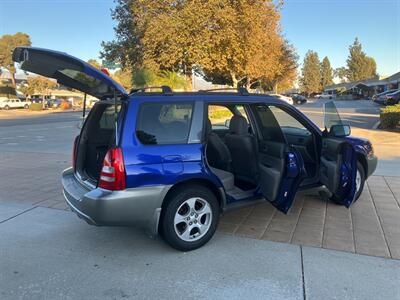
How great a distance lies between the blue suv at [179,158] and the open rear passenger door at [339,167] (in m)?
0.01

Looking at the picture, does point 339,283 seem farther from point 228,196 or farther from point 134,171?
point 134,171

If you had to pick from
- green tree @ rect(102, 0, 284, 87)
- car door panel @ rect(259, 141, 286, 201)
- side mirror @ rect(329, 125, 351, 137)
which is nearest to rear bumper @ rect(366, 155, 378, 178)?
side mirror @ rect(329, 125, 351, 137)

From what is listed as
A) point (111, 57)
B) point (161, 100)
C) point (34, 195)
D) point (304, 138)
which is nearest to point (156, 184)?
point (161, 100)

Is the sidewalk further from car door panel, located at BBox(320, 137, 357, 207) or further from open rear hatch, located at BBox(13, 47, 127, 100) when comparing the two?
open rear hatch, located at BBox(13, 47, 127, 100)

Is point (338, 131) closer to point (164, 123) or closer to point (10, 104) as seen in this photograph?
point (164, 123)

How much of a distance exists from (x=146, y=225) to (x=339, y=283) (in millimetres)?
1772

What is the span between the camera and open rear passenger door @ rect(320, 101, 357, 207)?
4430 millimetres

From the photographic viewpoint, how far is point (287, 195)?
405 cm

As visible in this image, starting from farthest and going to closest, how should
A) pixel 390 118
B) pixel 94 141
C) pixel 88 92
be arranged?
1. pixel 390 118
2. pixel 94 141
3. pixel 88 92

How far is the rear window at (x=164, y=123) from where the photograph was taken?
3.48m

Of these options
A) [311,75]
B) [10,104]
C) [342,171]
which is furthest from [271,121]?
[311,75]

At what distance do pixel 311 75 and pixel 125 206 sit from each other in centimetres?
10846

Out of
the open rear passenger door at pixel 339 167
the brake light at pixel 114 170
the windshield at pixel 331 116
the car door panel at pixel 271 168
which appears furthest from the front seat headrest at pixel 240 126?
the brake light at pixel 114 170

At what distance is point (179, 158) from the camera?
11.7ft
